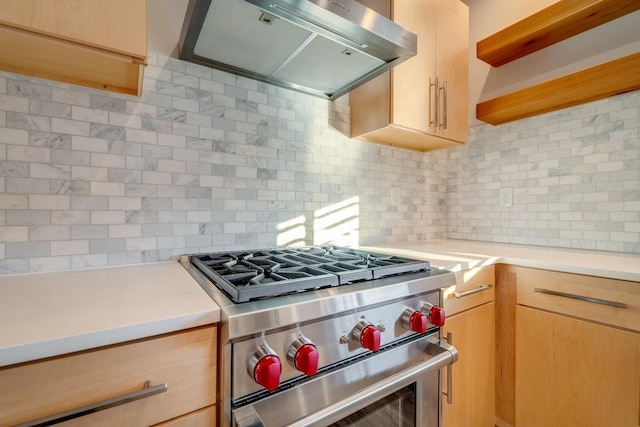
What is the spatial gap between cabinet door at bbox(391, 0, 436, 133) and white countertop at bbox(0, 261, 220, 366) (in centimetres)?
125

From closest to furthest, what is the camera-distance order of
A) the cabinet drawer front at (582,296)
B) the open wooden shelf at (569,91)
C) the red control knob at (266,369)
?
the red control knob at (266,369), the cabinet drawer front at (582,296), the open wooden shelf at (569,91)

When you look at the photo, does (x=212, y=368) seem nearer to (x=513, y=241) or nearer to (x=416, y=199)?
(x=416, y=199)

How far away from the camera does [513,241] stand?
1.96 metres

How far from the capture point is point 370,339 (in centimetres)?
76

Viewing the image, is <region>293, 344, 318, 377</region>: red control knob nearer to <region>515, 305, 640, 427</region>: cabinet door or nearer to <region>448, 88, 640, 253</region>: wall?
<region>515, 305, 640, 427</region>: cabinet door

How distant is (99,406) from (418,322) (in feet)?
2.66

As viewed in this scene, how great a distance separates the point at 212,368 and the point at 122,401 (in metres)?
0.17

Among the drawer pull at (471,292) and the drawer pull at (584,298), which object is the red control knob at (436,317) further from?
the drawer pull at (584,298)

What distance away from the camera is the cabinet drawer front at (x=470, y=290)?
47.0 inches

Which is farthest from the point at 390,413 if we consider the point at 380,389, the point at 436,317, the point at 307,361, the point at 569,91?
the point at 569,91

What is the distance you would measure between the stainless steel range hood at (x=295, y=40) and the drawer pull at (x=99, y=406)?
1.03 meters

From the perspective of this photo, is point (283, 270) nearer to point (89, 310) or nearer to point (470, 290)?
point (89, 310)

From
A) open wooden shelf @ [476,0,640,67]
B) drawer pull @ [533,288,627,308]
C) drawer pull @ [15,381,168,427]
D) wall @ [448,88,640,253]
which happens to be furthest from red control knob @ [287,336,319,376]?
open wooden shelf @ [476,0,640,67]

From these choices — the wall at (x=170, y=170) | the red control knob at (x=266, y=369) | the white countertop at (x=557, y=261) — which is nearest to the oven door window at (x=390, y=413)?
the red control knob at (x=266, y=369)
